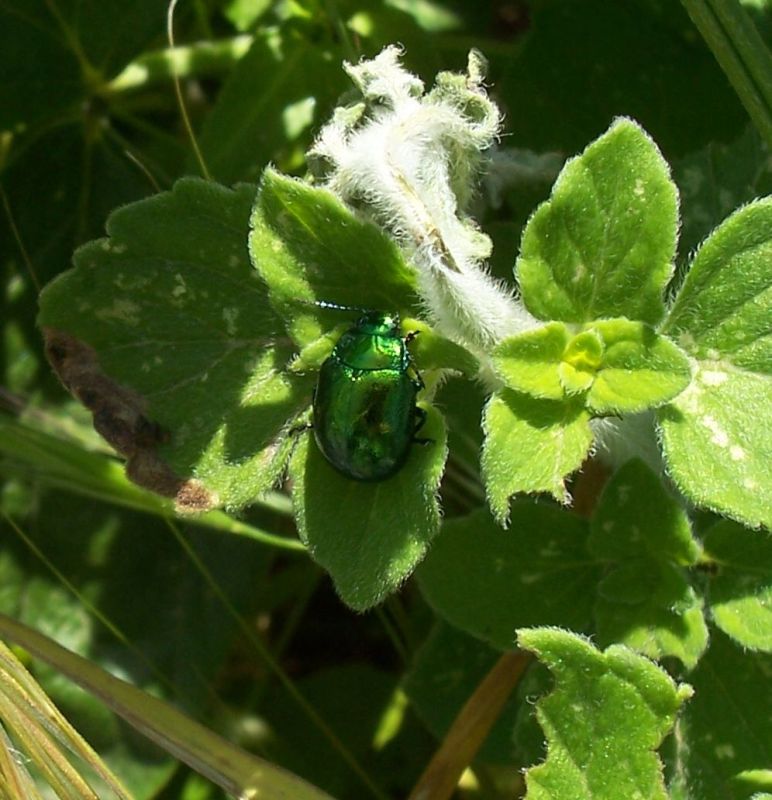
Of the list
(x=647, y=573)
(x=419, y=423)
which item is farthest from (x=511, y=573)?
(x=419, y=423)

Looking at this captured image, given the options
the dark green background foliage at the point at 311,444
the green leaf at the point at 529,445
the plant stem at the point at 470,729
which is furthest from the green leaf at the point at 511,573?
the green leaf at the point at 529,445

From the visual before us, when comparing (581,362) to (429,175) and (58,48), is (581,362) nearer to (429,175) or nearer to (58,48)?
(429,175)

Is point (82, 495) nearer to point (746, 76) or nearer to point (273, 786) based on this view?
point (273, 786)

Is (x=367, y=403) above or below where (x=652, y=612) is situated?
above

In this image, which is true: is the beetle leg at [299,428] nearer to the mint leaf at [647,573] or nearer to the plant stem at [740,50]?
the mint leaf at [647,573]

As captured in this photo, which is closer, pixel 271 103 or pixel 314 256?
pixel 314 256

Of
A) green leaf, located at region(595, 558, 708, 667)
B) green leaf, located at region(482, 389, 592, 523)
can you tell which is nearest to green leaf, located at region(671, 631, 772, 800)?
green leaf, located at region(595, 558, 708, 667)

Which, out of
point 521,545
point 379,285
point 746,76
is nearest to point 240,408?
point 379,285

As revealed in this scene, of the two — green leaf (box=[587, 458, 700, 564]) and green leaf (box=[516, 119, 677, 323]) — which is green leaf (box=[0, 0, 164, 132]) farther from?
green leaf (box=[587, 458, 700, 564])
